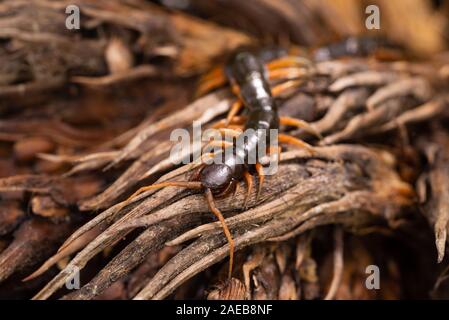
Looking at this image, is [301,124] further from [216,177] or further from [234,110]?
[216,177]

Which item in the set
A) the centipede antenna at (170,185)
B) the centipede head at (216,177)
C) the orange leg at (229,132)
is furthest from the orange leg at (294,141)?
the centipede antenna at (170,185)

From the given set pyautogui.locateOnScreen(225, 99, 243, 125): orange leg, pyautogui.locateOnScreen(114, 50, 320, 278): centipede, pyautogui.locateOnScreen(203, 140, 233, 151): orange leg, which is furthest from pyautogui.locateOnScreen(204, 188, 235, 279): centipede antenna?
pyautogui.locateOnScreen(225, 99, 243, 125): orange leg

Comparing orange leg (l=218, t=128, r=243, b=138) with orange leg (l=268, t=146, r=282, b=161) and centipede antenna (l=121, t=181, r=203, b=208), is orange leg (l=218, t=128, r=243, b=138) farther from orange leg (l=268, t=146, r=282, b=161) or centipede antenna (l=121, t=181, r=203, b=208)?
centipede antenna (l=121, t=181, r=203, b=208)

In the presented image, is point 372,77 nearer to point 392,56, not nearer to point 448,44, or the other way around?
point 392,56

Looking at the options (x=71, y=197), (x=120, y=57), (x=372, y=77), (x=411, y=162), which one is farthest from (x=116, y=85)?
(x=411, y=162)

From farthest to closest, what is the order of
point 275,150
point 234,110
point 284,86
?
point 284,86 < point 234,110 < point 275,150

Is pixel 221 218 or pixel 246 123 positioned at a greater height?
pixel 246 123

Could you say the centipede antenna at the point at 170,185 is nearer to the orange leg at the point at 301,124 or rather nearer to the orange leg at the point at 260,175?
the orange leg at the point at 260,175

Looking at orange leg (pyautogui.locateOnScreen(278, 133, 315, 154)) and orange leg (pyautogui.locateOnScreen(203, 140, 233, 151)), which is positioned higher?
orange leg (pyautogui.locateOnScreen(278, 133, 315, 154))

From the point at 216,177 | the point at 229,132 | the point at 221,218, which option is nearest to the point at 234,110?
the point at 229,132
